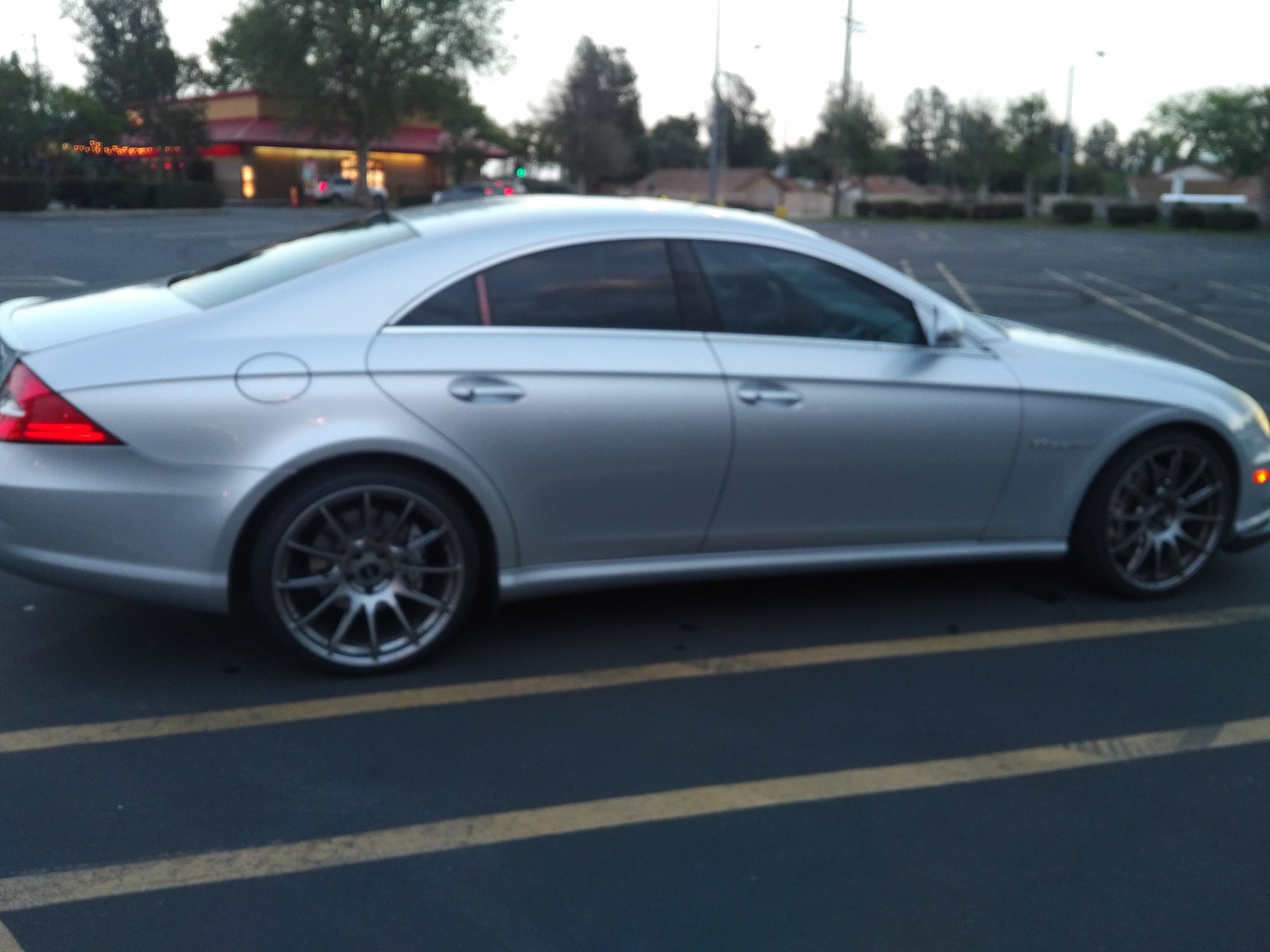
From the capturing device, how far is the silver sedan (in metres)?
3.81

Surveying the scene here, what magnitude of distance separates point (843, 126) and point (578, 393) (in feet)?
215

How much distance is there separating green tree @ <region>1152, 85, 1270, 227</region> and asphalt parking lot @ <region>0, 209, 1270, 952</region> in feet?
185

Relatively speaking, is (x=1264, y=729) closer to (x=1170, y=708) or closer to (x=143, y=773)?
(x=1170, y=708)

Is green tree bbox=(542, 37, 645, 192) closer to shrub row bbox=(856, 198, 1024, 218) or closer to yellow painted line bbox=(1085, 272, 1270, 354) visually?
shrub row bbox=(856, 198, 1024, 218)

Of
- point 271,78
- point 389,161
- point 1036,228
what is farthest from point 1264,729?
point 389,161

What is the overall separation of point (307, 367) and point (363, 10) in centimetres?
4957

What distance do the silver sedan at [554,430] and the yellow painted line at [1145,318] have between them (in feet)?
27.4

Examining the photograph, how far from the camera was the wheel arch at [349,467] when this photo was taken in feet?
12.7

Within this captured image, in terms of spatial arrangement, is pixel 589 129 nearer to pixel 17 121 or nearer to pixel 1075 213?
pixel 1075 213

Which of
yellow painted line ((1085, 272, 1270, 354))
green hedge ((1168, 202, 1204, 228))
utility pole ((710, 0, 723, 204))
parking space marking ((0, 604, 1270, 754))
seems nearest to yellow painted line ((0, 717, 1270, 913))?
parking space marking ((0, 604, 1270, 754))

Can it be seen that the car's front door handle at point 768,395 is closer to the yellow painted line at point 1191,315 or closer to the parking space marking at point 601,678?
the parking space marking at point 601,678

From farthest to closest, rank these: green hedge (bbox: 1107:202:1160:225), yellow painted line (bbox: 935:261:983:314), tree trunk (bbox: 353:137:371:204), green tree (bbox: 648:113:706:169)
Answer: green tree (bbox: 648:113:706:169) → tree trunk (bbox: 353:137:371:204) → green hedge (bbox: 1107:202:1160:225) → yellow painted line (bbox: 935:261:983:314)

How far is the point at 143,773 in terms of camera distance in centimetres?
343

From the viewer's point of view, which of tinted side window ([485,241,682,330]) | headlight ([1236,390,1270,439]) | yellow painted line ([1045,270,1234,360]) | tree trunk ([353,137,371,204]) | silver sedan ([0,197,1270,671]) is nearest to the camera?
silver sedan ([0,197,1270,671])
